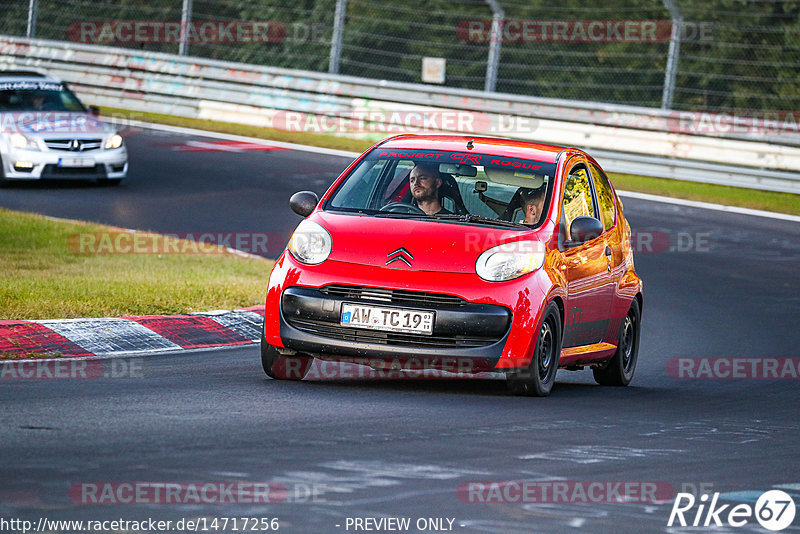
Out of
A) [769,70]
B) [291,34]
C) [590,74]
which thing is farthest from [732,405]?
[291,34]

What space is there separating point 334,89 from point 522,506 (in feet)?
64.5

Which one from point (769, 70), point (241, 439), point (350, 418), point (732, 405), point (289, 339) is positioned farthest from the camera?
point (769, 70)

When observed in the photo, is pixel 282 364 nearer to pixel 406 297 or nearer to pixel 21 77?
pixel 406 297

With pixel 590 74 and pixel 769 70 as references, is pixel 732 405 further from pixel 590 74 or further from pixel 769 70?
pixel 590 74

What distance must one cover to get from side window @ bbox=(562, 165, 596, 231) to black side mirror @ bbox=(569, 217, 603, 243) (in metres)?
0.20

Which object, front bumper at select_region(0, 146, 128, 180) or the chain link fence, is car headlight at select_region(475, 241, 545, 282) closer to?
front bumper at select_region(0, 146, 128, 180)

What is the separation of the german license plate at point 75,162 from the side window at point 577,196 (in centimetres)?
1142

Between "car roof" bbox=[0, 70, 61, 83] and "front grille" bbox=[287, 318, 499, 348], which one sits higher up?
"car roof" bbox=[0, 70, 61, 83]

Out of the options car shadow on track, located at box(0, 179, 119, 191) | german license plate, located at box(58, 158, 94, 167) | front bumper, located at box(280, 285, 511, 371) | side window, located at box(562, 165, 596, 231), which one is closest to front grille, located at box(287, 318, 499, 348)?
front bumper, located at box(280, 285, 511, 371)

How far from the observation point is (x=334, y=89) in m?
25.1

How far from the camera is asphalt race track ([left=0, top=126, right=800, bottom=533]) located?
18.7 feet

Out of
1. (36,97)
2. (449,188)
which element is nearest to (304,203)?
(449,188)

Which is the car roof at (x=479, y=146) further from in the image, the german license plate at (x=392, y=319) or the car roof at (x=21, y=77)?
the car roof at (x=21, y=77)

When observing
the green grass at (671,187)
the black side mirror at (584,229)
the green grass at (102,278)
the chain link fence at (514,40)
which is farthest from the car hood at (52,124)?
the black side mirror at (584,229)
